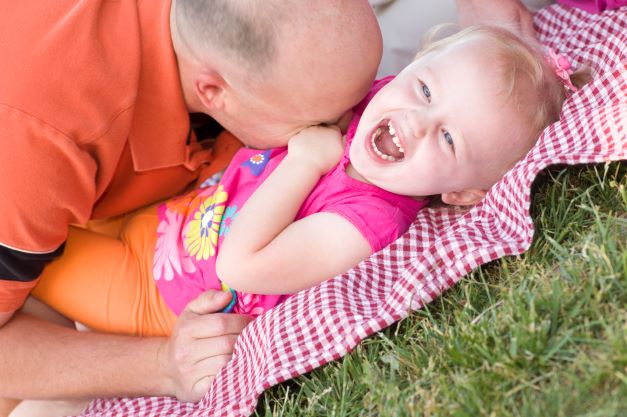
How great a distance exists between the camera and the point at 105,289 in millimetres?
2395

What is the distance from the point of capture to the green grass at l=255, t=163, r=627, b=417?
1.37 metres

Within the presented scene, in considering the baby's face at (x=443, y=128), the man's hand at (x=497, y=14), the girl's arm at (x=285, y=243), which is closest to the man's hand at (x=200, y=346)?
the girl's arm at (x=285, y=243)

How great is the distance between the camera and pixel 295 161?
7.06 feet

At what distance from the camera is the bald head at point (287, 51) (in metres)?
2.04

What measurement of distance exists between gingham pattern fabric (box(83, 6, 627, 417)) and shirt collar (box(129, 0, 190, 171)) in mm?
631

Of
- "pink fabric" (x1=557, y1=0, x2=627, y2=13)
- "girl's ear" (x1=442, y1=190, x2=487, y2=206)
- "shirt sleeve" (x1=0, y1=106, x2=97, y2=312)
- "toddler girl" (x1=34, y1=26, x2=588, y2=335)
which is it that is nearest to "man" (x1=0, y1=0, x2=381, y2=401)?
"shirt sleeve" (x1=0, y1=106, x2=97, y2=312)

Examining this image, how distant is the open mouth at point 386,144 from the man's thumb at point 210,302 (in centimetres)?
56

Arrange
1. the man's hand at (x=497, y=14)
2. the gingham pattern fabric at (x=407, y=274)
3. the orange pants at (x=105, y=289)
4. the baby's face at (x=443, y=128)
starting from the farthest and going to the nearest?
the man's hand at (x=497, y=14), the orange pants at (x=105, y=289), the baby's face at (x=443, y=128), the gingham pattern fabric at (x=407, y=274)

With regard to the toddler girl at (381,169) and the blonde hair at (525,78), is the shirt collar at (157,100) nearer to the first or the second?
the toddler girl at (381,169)

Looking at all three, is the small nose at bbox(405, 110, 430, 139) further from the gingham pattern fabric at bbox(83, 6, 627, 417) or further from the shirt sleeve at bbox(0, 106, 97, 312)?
the shirt sleeve at bbox(0, 106, 97, 312)

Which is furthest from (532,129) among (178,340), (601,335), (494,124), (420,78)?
(178,340)

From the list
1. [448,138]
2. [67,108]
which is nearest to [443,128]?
[448,138]

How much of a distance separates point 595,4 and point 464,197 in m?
0.83

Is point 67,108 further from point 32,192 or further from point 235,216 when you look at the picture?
point 235,216
